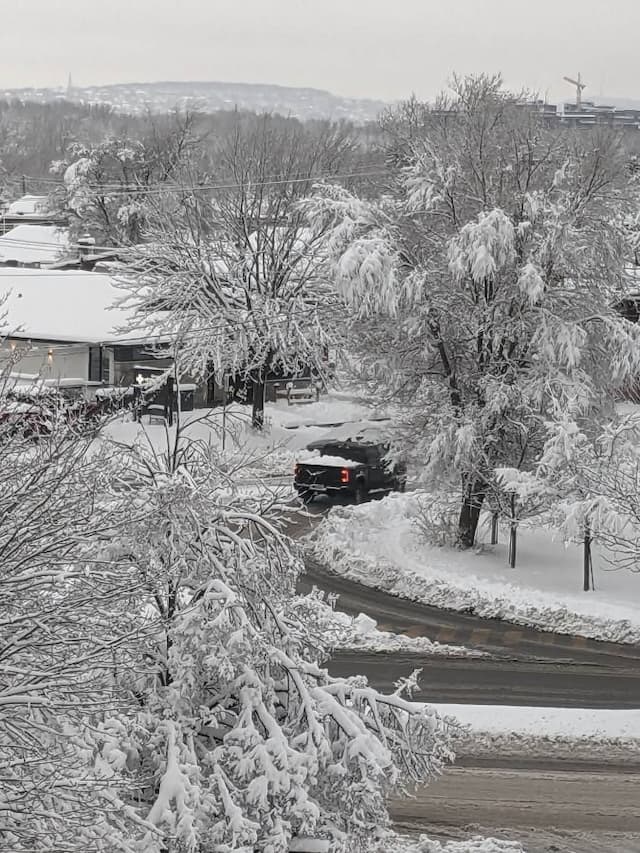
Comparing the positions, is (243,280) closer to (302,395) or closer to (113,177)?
(302,395)

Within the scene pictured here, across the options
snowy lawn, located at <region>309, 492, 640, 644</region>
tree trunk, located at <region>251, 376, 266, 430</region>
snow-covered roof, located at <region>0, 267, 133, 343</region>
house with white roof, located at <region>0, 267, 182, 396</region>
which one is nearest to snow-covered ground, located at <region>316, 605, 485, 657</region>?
snowy lawn, located at <region>309, 492, 640, 644</region>

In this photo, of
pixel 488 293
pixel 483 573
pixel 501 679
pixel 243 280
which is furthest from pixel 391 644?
pixel 243 280

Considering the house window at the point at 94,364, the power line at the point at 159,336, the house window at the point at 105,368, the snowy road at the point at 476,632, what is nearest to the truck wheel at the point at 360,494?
the snowy road at the point at 476,632

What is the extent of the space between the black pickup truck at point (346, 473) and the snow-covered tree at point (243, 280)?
18.6 ft

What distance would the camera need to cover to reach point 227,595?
10.4m

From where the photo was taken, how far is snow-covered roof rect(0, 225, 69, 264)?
63.4 meters

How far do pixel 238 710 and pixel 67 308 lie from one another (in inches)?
1197

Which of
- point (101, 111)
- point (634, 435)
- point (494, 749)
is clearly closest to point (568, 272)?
point (634, 435)

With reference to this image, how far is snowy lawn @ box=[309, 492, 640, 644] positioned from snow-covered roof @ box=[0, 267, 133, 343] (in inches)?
550

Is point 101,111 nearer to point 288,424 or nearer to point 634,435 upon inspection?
point 288,424

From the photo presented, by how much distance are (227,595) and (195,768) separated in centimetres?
147

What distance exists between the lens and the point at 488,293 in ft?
75.0

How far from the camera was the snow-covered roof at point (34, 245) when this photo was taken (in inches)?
2496

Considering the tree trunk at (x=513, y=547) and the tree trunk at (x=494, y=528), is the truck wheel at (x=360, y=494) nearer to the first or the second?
the tree trunk at (x=494, y=528)
